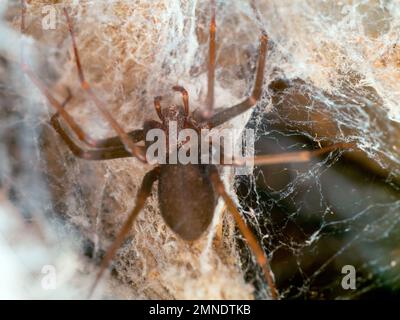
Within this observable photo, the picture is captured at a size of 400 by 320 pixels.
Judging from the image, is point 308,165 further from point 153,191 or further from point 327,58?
point 153,191

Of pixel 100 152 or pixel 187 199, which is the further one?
pixel 100 152

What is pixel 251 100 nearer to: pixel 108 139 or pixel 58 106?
pixel 108 139

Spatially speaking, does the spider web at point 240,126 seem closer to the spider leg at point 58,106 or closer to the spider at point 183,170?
the spider at point 183,170

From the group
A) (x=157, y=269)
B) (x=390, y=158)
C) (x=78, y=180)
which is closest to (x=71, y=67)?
(x=78, y=180)

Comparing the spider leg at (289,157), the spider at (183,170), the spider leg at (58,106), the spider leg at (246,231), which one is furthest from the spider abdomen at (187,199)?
the spider leg at (58,106)

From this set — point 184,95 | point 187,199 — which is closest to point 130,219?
point 187,199

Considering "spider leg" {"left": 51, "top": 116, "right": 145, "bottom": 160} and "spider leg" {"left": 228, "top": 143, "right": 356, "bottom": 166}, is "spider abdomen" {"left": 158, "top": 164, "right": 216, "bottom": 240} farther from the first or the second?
"spider leg" {"left": 51, "top": 116, "right": 145, "bottom": 160}
